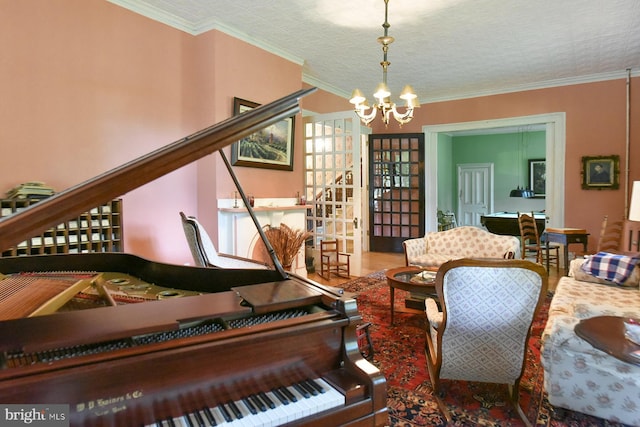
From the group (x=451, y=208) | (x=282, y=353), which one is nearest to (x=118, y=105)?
(x=282, y=353)

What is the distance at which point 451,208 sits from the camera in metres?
11.3

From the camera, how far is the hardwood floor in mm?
5379

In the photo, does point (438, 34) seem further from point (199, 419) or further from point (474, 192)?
point (474, 192)

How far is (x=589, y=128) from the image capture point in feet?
20.6

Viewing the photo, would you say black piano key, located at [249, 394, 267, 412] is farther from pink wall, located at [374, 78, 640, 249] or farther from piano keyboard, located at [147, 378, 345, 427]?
pink wall, located at [374, 78, 640, 249]

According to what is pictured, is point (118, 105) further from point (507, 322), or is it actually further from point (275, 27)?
point (507, 322)

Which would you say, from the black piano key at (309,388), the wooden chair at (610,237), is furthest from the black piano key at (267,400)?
the wooden chair at (610,237)

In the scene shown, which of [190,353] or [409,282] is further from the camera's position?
[409,282]

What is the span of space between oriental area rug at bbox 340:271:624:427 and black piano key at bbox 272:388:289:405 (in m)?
1.34

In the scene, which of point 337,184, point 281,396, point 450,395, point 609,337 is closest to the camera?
point 281,396

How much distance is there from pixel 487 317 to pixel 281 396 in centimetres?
149

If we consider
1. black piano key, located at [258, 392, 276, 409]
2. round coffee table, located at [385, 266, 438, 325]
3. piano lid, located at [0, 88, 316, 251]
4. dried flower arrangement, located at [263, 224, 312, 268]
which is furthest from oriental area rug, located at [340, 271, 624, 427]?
piano lid, located at [0, 88, 316, 251]

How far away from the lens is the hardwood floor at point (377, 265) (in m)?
5.38

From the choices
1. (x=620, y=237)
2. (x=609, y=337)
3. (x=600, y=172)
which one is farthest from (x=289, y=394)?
(x=600, y=172)
